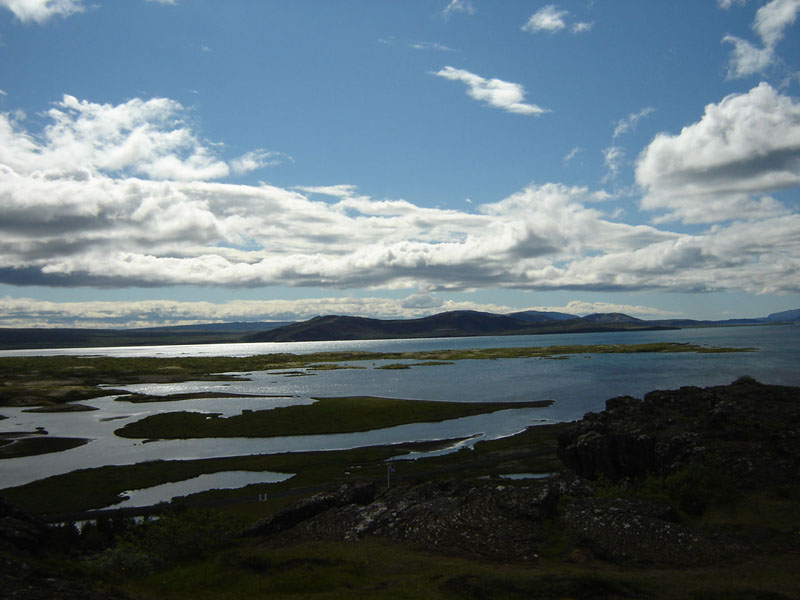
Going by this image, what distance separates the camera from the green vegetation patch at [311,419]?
303 feet

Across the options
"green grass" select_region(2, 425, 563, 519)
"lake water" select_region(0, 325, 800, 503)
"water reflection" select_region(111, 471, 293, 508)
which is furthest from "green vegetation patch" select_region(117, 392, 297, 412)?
"water reflection" select_region(111, 471, 293, 508)

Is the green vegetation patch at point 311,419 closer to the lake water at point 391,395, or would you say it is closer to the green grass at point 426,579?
the lake water at point 391,395

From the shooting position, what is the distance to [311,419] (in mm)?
100000

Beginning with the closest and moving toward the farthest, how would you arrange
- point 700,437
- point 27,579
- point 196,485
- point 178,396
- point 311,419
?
point 27,579
point 700,437
point 196,485
point 311,419
point 178,396

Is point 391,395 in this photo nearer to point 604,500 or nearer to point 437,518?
point 604,500

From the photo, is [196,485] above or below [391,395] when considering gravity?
above

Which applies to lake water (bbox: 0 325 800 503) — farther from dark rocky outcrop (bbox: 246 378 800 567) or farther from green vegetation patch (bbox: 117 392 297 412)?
dark rocky outcrop (bbox: 246 378 800 567)

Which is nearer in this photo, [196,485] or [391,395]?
[196,485]

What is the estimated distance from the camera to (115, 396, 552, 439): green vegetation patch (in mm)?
92250

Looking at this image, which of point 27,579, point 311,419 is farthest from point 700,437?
point 311,419

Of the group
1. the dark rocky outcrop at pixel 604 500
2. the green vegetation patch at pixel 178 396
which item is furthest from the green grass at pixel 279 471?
the green vegetation patch at pixel 178 396

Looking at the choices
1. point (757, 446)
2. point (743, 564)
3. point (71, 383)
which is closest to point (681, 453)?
point (757, 446)

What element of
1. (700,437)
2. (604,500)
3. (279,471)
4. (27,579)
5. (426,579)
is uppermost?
(700,437)

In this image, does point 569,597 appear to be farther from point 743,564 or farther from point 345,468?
point 345,468
